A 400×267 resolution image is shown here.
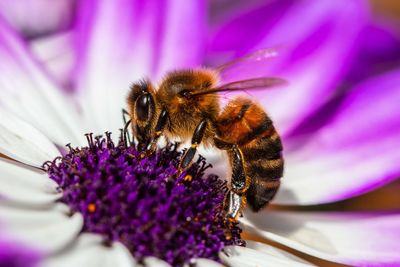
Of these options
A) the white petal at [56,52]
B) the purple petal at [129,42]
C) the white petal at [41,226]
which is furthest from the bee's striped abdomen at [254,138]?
the white petal at [56,52]

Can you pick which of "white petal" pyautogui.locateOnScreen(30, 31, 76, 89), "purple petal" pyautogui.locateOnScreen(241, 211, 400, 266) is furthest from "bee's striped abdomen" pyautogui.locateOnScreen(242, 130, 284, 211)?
"white petal" pyautogui.locateOnScreen(30, 31, 76, 89)

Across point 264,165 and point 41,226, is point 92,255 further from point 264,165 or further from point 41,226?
point 264,165

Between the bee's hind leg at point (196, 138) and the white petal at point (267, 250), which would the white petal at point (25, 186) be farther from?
the white petal at point (267, 250)

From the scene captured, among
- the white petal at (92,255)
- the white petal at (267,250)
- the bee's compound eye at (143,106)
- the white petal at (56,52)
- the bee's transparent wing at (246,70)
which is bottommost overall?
the white petal at (92,255)

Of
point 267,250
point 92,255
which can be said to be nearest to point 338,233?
point 267,250

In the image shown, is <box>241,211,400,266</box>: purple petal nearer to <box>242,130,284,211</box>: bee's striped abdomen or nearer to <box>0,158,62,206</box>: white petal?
<box>242,130,284,211</box>: bee's striped abdomen

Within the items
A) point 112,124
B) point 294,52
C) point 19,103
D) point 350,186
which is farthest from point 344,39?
point 19,103
